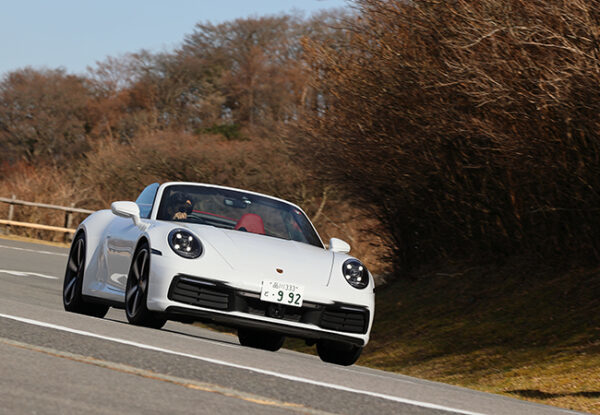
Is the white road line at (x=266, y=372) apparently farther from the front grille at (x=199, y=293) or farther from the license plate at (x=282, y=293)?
the license plate at (x=282, y=293)

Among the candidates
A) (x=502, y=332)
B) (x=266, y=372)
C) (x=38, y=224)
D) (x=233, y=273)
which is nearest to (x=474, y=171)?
(x=502, y=332)

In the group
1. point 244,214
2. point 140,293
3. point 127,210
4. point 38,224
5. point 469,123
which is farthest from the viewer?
point 38,224

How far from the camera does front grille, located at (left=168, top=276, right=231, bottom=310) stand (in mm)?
9234

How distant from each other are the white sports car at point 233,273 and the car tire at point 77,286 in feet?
0.61

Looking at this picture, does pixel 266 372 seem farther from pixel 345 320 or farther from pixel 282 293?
pixel 345 320

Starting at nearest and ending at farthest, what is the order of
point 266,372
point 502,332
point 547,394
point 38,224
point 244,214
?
point 266,372 < point 244,214 < point 547,394 < point 502,332 < point 38,224

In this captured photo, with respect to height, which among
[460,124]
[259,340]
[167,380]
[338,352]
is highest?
[460,124]

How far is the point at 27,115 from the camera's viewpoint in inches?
2795

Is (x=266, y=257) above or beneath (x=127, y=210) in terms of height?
beneath

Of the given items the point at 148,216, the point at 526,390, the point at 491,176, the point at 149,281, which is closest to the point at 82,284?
the point at 148,216

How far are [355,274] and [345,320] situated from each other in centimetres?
45

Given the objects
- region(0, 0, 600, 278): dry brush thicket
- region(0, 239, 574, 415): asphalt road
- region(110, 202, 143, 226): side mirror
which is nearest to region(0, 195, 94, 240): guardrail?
region(0, 0, 600, 278): dry brush thicket

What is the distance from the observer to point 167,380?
6.48 m

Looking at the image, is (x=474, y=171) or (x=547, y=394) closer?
(x=547, y=394)
